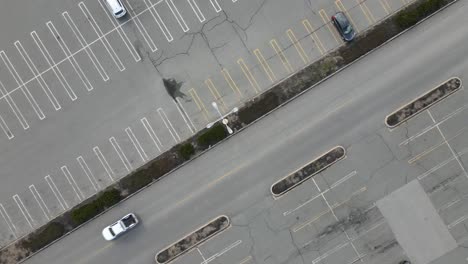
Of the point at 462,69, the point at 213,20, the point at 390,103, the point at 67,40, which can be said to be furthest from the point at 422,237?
A: the point at 67,40

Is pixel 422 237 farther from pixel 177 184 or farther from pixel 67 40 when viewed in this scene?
pixel 67 40

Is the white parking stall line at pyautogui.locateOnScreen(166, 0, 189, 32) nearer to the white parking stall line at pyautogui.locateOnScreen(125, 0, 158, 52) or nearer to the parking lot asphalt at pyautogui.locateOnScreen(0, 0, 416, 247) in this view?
the parking lot asphalt at pyautogui.locateOnScreen(0, 0, 416, 247)

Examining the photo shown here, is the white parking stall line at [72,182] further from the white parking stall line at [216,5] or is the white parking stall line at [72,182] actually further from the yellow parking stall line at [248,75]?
the white parking stall line at [216,5]

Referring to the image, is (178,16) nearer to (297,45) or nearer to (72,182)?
(297,45)

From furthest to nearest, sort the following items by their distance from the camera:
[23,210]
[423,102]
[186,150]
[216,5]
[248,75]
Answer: [216,5]
[248,75]
[423,102]
[23,210]
[186,150]

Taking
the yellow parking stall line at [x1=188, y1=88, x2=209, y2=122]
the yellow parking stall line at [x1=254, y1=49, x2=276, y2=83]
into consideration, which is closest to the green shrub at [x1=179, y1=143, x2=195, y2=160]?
the yellow parking stall line at [x1=188, y1=88, x2=209, y2=122]

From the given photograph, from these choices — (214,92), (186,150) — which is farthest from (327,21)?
(186,150)

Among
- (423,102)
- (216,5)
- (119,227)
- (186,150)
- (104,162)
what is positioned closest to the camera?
(119,227)
